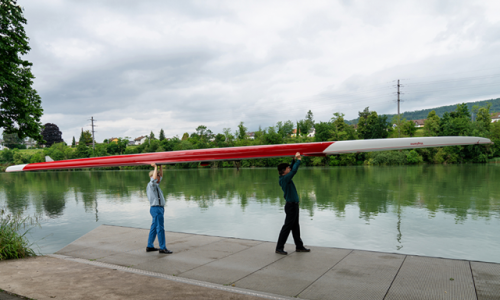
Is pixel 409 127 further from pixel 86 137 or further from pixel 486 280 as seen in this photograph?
pixel 86 137

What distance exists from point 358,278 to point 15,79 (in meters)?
13.8

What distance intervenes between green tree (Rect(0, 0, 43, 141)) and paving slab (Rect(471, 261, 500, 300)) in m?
13.7

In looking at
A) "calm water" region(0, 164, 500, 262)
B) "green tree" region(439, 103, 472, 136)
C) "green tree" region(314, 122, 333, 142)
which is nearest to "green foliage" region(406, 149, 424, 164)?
"green tree" region(439, 103, 472, 136)

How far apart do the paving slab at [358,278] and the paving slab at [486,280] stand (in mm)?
1044

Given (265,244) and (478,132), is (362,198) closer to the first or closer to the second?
(265,244)

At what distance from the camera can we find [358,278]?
4793mm

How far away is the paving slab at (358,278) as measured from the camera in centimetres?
425

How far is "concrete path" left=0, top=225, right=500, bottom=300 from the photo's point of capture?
4285 mm

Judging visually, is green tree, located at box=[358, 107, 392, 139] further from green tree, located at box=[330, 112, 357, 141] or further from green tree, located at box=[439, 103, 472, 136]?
green tree, located at box=[439, 103, 472, 136]

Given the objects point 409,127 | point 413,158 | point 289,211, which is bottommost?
point 413,158

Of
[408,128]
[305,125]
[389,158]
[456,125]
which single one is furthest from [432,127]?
[305,125]

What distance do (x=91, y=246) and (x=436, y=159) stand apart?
58709 mm

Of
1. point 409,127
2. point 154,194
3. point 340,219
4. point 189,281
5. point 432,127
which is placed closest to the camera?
point 189,281

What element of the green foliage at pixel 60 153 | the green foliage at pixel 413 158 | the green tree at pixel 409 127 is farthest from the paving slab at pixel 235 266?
the green foliage at pixel 60 153
